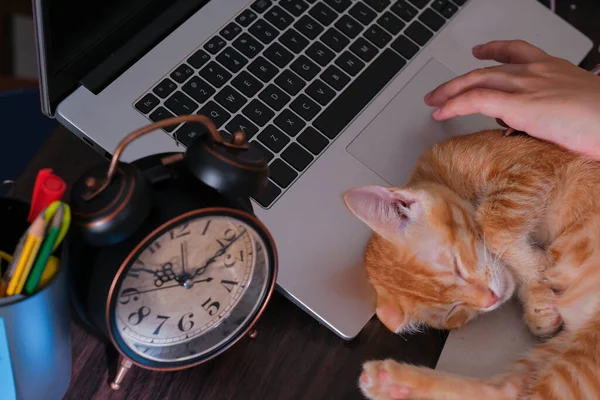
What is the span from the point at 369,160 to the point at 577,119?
1.08 ft

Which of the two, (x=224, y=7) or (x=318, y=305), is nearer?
(x=318, y=305)

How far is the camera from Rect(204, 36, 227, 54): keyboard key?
3.36ft

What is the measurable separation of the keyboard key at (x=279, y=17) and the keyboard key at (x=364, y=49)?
119 mm

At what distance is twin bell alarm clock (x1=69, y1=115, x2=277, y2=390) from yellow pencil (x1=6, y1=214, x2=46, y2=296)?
4cm

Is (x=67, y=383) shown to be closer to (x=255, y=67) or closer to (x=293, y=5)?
(x=255, y=67)

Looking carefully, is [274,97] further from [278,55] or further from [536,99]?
[536,99]

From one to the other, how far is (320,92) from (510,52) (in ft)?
1.13

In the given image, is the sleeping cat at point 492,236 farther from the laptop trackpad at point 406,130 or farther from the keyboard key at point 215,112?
the keyboard key at point 215,112

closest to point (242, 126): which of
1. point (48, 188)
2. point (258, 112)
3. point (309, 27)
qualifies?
point (258, 112)

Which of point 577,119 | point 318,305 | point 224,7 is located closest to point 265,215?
point 318,305

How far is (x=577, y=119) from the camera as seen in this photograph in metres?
0.99

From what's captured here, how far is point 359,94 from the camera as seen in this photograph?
107 cm

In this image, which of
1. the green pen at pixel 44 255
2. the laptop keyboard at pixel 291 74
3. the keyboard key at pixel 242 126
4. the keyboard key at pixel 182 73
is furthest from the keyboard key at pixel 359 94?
the green pen at pixel 44 255

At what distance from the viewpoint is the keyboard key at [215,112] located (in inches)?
38.2
